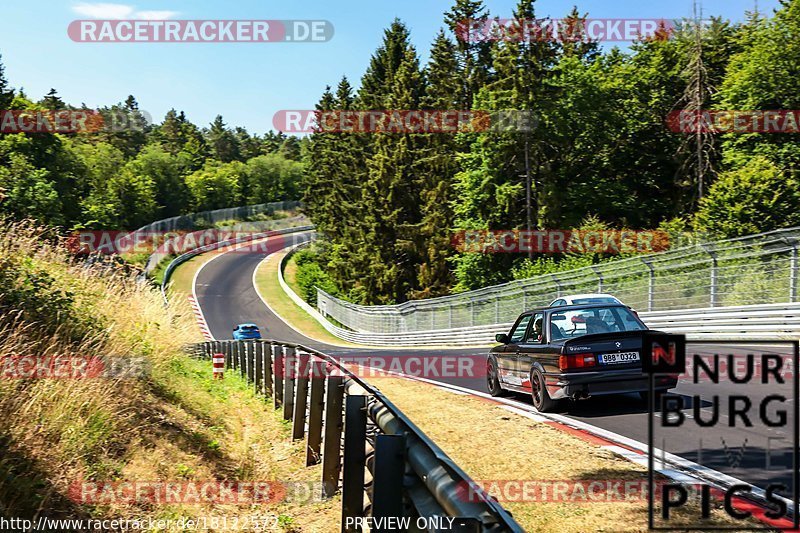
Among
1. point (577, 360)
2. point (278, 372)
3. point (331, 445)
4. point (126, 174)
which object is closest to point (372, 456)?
point (331, 445)

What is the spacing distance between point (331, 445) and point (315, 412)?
1.35 m

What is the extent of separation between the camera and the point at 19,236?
9.64 m

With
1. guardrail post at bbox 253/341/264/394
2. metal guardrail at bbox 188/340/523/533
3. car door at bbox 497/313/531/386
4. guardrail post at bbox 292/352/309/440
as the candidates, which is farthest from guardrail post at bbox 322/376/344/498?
guardrail post at bbox 253/341/264/394

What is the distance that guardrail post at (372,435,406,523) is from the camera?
4.25m

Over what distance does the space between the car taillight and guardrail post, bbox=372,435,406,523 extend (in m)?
6.25

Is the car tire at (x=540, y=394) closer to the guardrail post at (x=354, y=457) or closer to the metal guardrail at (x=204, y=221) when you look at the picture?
the guardrail post at (x=354, y=457)

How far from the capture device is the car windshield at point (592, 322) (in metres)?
10.9

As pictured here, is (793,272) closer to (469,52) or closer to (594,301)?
(594,301)

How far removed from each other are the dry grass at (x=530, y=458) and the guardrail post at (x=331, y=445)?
4.21ft

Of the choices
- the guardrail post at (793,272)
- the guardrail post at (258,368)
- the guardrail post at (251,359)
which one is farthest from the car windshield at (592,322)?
the guardrail post at (793,272)

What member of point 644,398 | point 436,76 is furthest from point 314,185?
point 644,398

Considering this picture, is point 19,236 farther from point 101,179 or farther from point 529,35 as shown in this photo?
point 101,179

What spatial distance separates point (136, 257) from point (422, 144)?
2584cm

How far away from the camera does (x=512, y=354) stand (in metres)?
12.6
